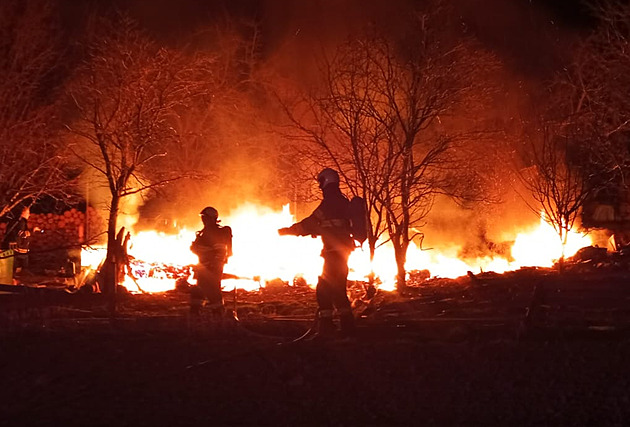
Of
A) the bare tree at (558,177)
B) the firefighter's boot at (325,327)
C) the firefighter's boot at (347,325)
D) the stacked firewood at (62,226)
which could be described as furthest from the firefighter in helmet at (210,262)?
the stacked firewood at (62,226)

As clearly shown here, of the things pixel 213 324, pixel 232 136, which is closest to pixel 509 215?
pixel 232 136

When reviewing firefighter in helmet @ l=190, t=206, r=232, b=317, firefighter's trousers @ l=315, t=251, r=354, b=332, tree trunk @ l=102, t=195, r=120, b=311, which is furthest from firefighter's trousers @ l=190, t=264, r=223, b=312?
firefighter's trousers @ l=315, t=251, r=354, b=332

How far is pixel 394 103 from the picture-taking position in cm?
1332

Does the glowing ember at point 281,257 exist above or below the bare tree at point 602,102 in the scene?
below

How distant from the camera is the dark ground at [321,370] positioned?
4945mm

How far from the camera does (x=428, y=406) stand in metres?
5.09

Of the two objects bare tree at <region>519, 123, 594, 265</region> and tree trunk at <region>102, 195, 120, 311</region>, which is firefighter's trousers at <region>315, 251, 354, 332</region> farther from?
bare tree at <region>519, 123, 594, 265</region>

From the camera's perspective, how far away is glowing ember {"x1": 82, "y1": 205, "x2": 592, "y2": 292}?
53.6 ft

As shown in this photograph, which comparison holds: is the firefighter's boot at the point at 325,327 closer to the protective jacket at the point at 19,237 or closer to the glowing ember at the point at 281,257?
the glowing ember at the point at 281,257

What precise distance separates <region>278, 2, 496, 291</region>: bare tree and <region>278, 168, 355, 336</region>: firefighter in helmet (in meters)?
4.71

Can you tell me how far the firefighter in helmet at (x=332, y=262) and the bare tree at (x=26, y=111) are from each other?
28.1 ft

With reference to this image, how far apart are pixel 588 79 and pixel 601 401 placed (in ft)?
47.3

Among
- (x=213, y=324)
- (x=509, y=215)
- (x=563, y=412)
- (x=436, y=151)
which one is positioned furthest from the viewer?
(x=509, y=215)

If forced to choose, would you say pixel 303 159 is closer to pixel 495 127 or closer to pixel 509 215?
pixel 495 127
